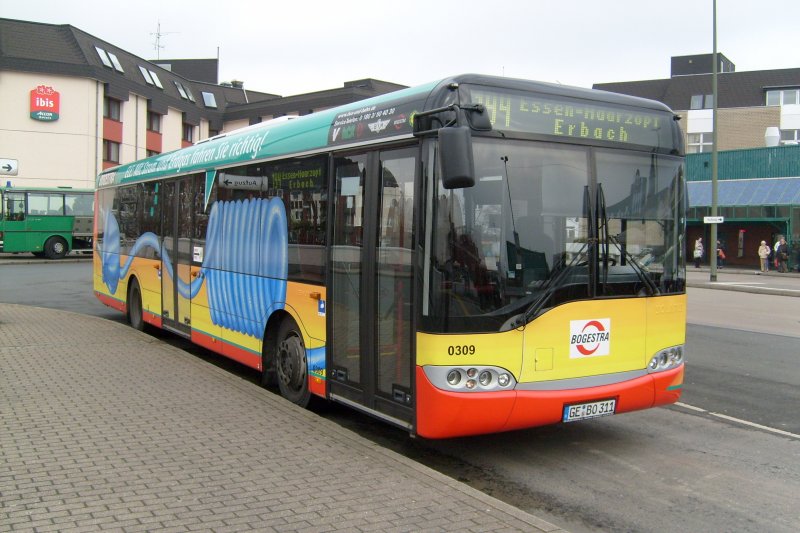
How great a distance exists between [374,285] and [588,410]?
1.97 m

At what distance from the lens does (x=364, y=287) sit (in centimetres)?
620

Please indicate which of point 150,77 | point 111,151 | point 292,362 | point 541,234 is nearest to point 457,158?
point 541,234

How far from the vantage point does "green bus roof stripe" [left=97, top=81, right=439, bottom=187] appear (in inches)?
268

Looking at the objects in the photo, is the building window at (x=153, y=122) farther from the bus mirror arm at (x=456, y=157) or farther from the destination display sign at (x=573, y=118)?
the bus mirror arm at (x=456, y=157)

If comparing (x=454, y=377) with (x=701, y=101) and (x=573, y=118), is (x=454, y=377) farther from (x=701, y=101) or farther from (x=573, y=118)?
(x=701, y=101)

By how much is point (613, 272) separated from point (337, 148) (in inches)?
105

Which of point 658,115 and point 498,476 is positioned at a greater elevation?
point 658,115

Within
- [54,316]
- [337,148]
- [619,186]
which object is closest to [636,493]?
[619,186]

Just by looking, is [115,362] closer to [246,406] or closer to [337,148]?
[246,406]

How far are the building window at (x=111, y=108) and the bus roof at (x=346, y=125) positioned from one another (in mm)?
40848

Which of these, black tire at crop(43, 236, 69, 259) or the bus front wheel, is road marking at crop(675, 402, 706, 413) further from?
black tire at crop(43, 236, 69, 259)

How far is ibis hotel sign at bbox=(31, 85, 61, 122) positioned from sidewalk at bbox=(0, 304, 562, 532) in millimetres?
40405

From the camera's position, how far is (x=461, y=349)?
17.4 ft

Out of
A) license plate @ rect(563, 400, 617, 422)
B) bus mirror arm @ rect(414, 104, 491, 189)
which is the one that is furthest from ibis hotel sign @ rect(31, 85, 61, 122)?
license plate @ rect(563, 400, 617, 422)
